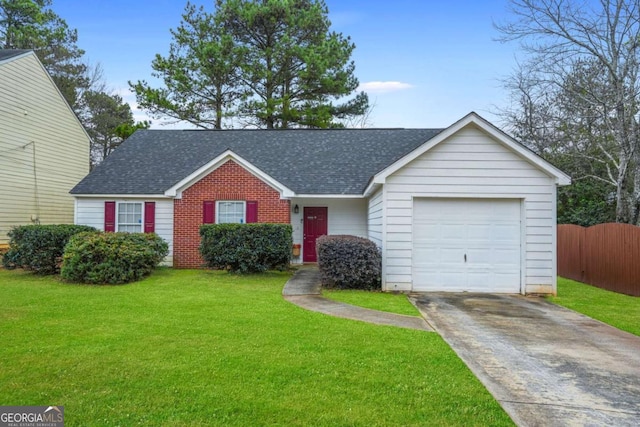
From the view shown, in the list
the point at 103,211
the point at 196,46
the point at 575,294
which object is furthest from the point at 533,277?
the point at 196,46

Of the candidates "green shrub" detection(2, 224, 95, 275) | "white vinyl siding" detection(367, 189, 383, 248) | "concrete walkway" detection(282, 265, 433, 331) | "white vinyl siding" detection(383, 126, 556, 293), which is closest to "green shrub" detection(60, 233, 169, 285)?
"green shrub" detection(2, 224, 95, 275)

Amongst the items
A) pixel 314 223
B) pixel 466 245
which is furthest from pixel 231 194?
pixel 466 245

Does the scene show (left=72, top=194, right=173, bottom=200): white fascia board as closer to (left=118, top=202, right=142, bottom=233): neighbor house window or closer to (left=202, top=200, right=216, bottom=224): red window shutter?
(left=118, top=202, right=142, bottom=233): neighbor house window

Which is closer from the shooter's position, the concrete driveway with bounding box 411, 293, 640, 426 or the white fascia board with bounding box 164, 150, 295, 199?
the concrete driveway with bounding box 411, 293, 640, 426

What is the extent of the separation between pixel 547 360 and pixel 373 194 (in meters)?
8.04

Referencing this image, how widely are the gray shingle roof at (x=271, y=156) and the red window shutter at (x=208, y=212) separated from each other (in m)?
1.99

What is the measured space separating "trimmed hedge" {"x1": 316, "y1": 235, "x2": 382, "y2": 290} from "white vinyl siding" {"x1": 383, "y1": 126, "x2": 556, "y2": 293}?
1.19 ft

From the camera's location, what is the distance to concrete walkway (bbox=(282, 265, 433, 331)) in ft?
22.1

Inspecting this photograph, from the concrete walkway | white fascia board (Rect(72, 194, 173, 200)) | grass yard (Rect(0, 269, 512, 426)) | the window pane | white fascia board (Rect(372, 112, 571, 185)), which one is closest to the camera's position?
A: grass yard (Rect(0, 269, 512, 426))

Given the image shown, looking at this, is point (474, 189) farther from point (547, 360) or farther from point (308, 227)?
point (308, 227)

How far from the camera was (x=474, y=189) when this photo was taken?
9.98m

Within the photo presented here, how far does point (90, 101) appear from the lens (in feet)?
106

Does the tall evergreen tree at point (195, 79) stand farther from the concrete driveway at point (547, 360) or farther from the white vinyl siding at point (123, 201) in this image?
the concrete driveway at point (547, 360)

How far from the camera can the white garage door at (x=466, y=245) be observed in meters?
10.0
